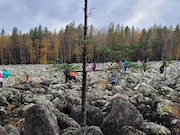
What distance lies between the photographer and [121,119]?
4.60 metres

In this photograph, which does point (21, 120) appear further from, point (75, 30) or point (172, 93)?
point (172, 93)

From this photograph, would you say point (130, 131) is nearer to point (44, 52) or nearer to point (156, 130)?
point (156, 130)

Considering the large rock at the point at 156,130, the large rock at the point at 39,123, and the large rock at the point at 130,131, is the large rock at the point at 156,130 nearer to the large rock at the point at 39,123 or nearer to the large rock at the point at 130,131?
the large rock at the point at 130,131

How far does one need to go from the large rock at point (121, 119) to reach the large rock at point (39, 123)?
1654 mm

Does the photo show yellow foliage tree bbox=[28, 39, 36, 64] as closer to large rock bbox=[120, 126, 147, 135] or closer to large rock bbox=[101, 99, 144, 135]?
large rock bbox=[101, 99, 144, 135]

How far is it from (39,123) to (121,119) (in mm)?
2579

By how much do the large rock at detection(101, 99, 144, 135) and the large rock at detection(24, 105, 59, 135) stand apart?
5.43ft

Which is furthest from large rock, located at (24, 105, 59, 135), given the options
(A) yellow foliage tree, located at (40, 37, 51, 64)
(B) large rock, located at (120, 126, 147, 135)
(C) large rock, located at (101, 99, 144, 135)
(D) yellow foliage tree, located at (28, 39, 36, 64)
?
(D) yellow foliage tree, located at (28, 39, 36, 64)

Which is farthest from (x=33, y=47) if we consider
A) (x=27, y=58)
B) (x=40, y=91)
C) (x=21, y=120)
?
(x=21, y=120)

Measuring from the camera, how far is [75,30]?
16.0 ft

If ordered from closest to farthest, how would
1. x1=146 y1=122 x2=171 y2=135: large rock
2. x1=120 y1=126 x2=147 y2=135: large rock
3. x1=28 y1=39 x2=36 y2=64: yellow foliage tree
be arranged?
x1=120 y1=126 x2=147 y2=135: large rock, x1=146 y1=122 x2=171 y2=135: large rock, x1=28 y1=39 x2=36 y2=64: yellow foliage tree

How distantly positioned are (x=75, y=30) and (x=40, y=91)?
18.2 feet

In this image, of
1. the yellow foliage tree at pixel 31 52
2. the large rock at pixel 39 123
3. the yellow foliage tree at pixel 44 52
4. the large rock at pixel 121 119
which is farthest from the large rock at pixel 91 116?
→ the yellow foliage tree at pixel 31 52

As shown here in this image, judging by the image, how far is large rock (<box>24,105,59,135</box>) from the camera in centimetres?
377
